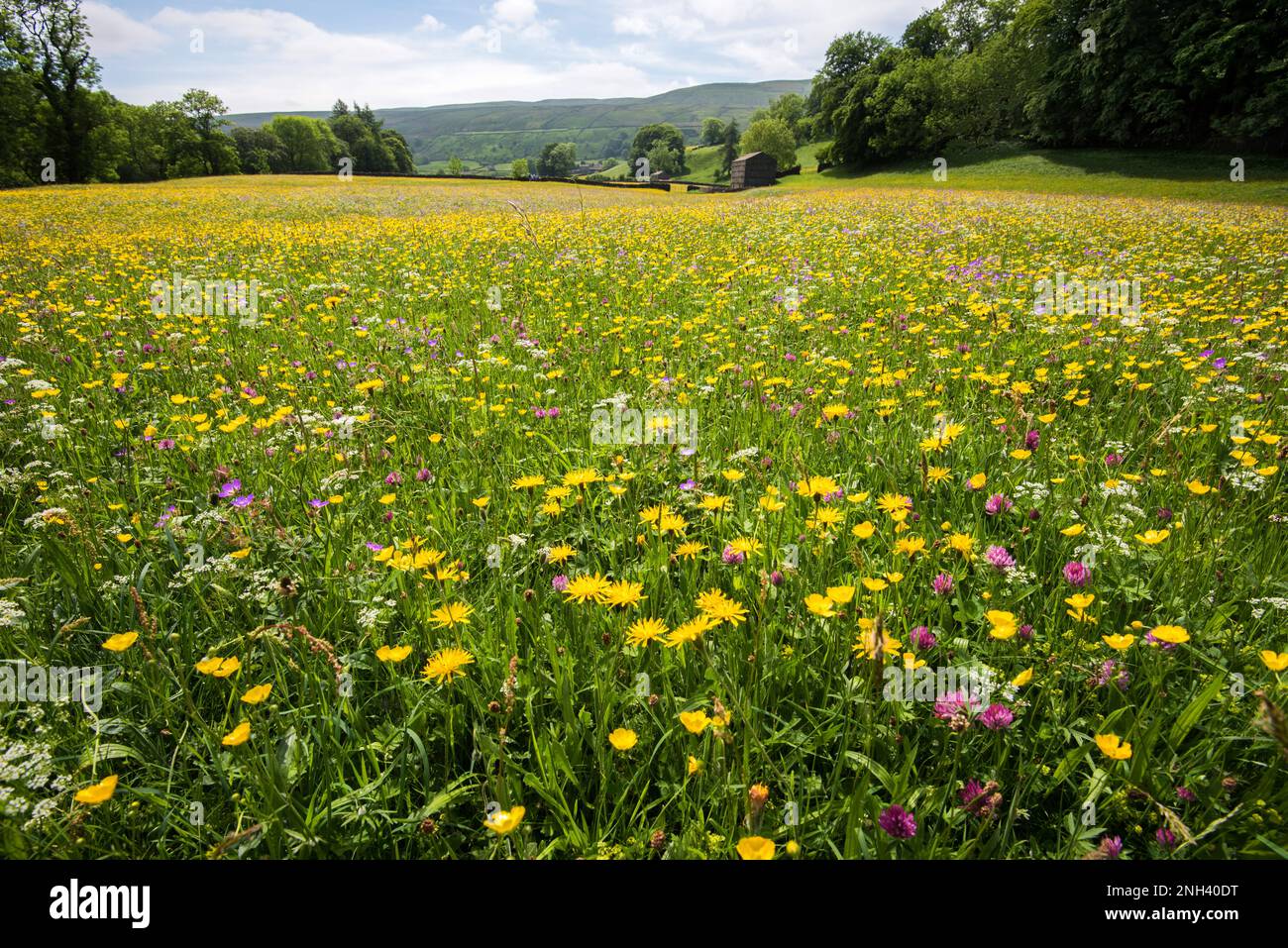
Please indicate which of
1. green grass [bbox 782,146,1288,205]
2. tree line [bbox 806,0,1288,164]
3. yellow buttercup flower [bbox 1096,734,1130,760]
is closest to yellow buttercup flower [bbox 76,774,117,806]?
yellow buttercup flower [bbox 1096,734,1130,760]

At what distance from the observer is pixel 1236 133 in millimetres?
35781

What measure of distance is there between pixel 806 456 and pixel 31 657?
327 centimetres

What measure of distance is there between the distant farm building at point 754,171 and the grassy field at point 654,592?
207 feet

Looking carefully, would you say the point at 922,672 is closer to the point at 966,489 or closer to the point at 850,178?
the point at 966,489

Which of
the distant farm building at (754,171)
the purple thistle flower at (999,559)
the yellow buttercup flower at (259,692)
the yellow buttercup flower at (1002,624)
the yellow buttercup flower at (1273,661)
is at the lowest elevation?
the yellow buttercup flower at (259,692)

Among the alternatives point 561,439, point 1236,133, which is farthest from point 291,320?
point 1236,133

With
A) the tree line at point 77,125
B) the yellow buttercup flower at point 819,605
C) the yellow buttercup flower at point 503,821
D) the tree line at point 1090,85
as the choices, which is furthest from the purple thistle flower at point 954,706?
the tree line at point 77,125

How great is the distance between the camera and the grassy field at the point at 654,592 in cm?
153

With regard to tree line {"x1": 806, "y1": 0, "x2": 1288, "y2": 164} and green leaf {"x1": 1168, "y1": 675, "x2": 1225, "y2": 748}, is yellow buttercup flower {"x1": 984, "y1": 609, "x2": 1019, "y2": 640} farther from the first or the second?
tree line {"x1": 806, "y1": 0, "x2": 1288, "y2": 164}

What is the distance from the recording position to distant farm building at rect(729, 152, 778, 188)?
60.8 m

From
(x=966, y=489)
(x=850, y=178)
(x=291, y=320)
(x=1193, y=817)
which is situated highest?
(x=850, y=178)

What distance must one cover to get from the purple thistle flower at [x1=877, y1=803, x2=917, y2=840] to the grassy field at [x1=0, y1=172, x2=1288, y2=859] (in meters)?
0.01

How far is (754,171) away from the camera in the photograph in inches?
2415

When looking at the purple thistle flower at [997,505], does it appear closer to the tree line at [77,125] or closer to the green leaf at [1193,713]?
the green leaf at [1193,713]
